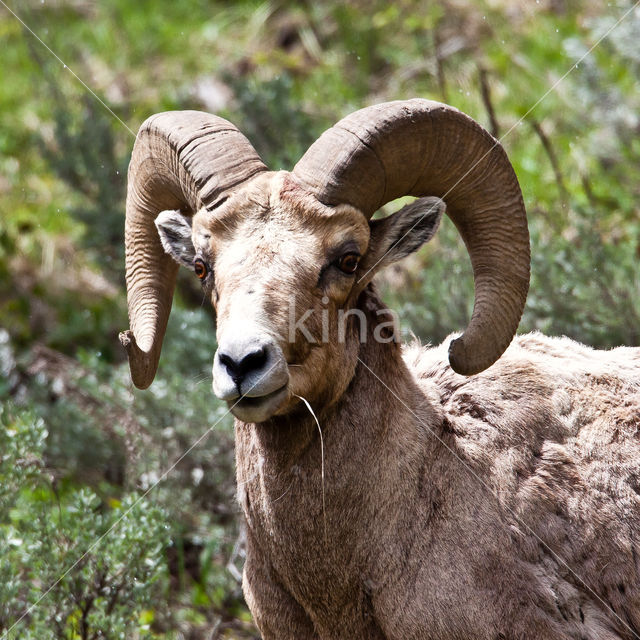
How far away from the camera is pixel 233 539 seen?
297 inches

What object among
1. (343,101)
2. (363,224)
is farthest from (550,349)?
(343,101)

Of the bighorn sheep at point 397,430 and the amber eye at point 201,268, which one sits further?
the amber eye at point 201,268

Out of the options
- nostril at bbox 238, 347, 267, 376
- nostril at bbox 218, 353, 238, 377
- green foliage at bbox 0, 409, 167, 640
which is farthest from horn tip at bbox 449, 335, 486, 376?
green foliage at bbox 0, 409, 167, 640

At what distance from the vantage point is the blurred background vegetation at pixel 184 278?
21.4 ft

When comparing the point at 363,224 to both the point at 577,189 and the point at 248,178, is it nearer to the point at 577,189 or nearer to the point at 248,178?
the point at 248,178

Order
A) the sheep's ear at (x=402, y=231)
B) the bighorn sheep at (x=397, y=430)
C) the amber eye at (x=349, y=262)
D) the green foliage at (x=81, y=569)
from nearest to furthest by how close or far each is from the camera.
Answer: the bighorn sheep at (x=397, y=430)
the amber eye at (x=349, y=262)
the sheep's ear at (x=402, y=231)
the green foliage at (x=81, y=569)

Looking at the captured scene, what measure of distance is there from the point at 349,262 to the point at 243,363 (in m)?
1.01

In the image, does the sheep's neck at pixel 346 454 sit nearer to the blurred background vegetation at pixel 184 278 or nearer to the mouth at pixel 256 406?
the mouth at pixel 256 406

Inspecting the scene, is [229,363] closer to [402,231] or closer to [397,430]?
[397,430]

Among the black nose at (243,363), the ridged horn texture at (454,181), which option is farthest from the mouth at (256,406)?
the ridged horn texture at (454,181)

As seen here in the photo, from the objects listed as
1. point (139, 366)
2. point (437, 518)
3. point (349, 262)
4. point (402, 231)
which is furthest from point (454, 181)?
point (139, 366)

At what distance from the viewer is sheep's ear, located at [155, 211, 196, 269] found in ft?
17.5

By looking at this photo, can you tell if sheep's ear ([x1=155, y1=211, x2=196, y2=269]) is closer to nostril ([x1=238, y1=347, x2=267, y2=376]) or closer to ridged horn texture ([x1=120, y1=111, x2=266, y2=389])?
ridged horn texture ([x1=120, y1=111, x2=266, y2=389])

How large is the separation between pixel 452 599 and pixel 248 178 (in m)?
2.36
